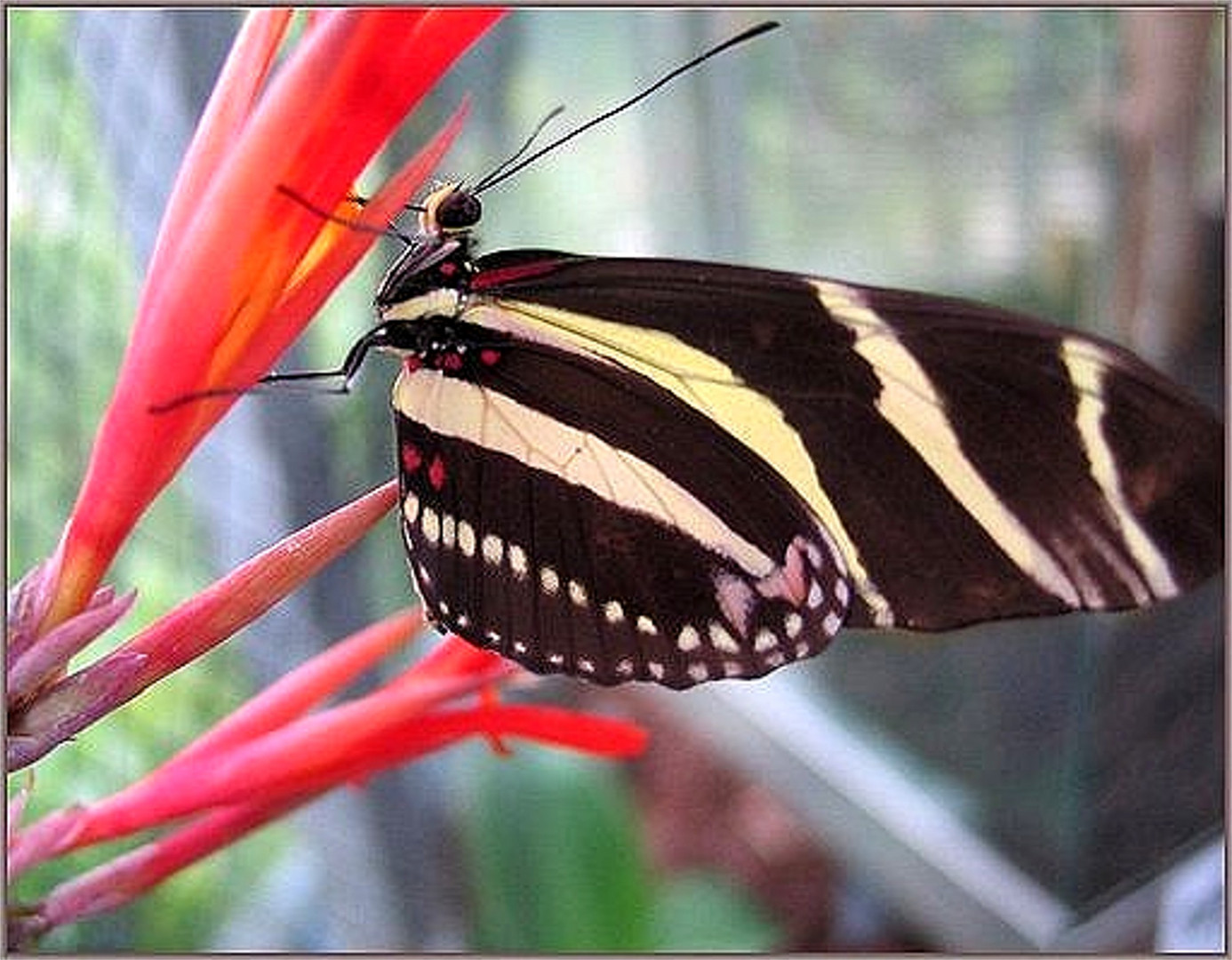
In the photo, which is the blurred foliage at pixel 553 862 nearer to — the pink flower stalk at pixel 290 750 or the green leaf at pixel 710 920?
the green leaf at pixel 710 920

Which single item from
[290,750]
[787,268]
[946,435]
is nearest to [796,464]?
[946,435]

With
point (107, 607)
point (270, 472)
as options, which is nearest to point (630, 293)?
point (107, 607)

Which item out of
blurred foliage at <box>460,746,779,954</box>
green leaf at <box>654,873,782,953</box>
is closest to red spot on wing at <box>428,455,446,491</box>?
blurred foliage at <box>460,746,779,954</box>

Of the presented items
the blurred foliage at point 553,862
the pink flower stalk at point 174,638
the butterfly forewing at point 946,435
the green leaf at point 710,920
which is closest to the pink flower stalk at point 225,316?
the pink flower stalk at point 174,638

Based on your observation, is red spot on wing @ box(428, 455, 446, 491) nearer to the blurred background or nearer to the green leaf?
the blurred background

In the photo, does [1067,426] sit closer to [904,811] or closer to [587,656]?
[587,656]
